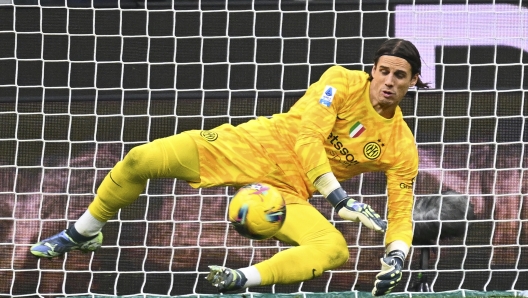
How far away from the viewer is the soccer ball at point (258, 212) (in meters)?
5.16

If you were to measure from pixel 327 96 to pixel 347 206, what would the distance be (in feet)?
2.14

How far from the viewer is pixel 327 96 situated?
555 cm

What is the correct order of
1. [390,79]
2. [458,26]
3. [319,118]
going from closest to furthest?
[319,118] → [390,79] → [458,26]

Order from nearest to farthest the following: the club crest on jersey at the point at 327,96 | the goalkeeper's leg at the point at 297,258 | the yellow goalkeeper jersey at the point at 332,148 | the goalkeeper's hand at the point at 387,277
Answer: the goalkeeper's leg at the point at 297,258
the goalkeeper's hand at the point at 387,277
the club crest on jersey at the point at 327,96
the yellow goalkeeper jersey at the point at 332,148

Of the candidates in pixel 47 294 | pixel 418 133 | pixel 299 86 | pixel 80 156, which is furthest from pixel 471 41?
pixel 47 294

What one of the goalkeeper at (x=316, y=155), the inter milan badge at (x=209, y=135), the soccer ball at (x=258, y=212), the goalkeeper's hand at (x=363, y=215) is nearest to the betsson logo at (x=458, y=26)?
the goalkeeper at (x=316, y=155)

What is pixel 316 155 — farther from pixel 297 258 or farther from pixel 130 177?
pixel 130 177

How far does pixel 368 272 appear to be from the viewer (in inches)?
311

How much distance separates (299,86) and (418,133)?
0.95 m

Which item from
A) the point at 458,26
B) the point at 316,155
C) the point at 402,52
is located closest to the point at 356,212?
the point at 316,155

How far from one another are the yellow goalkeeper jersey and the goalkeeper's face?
0.10 m

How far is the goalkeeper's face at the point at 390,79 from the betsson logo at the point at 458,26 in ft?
7.24

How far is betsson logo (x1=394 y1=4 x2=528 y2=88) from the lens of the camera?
780 cm

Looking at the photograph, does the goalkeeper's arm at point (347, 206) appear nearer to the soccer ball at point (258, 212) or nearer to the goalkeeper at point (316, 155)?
the goalkeeper at point (316, 155)
